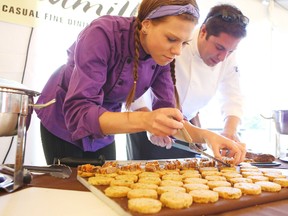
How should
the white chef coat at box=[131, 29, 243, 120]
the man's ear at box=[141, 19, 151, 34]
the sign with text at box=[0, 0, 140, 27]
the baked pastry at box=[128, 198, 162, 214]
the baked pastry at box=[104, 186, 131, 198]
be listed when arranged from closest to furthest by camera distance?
the baked pastry at box=[128, 198, 162, 214] → the baked pastry at box=[104, 186, 131, 198] → the man's ear at box=[141, 19, 151, 34] → the white chef coat at box=[131, 29, 243, 120] → the sign with text at box=[0, 0, 140, 27]

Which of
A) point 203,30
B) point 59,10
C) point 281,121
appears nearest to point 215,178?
point 281,121

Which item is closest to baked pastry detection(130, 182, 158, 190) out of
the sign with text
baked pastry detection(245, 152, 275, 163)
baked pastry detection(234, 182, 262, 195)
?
baked pastry detection(234, 182, 262, 195)

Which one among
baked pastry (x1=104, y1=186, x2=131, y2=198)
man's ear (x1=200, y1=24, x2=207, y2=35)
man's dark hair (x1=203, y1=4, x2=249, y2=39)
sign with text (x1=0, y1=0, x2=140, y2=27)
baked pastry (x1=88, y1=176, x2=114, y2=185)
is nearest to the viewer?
baked pastry (x1=104, y1=186, x2=131, y2=198)

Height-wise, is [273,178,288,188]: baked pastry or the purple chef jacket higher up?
the purple chef jacket

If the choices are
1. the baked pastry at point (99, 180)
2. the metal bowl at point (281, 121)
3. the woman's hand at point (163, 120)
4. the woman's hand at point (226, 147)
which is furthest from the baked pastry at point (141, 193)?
the metal bowl at point (281, 121)

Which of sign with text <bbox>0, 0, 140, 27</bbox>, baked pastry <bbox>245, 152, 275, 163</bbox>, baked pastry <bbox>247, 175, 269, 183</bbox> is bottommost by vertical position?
baked pastry <bbox>247, 175, 269, 183</bbox>

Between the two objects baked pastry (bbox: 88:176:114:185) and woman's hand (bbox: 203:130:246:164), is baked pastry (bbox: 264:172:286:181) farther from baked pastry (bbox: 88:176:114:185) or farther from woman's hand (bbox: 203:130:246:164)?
baked pastry (bbox: 88:176:114:185)

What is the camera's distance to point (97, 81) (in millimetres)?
971

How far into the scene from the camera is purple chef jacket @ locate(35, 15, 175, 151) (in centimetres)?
94

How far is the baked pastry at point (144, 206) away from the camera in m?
0.59

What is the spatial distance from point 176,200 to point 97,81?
50 cm

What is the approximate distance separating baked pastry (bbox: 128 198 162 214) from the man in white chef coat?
2.54ft

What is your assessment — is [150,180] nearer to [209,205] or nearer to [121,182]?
[121,182]

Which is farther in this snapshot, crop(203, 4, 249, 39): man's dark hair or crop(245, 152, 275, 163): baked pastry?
crop(203, 4, 249, 39): man's dark hair
